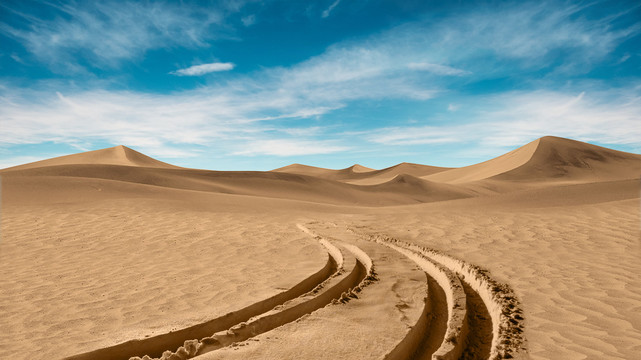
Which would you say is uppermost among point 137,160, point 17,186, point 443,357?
point 137,160

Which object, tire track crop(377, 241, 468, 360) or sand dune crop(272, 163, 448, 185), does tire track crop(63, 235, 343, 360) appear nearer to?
tire track crop(377, 241, 468, 360)

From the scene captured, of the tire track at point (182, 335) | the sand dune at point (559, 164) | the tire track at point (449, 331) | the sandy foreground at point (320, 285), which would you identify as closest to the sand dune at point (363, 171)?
the sand dune at point (559, 164)

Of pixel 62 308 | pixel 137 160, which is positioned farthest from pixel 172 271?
pixel 137 160

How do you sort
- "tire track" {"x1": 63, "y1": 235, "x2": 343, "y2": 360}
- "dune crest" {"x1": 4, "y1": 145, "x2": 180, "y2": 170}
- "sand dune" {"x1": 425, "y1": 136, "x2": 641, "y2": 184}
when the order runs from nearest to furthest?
"tire track" {"x1": 63, "y1": 235, "x2": 343, "y2": 360}, "sand dune" {"x1": 425, "y1": 136, "x2": 641, "y2": 184}, "dune crest" {"x1": 4, "y1": 145, "x2": 180, "y2": 170}

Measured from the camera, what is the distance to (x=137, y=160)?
58.4 metres

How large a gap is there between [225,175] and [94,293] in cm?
3220

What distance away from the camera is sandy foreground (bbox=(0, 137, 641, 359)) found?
296 cm

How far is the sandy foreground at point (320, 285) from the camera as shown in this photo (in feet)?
9.73

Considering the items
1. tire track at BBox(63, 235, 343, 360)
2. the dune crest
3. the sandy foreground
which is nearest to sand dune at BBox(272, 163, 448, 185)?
the dune crest

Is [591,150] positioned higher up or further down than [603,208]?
higher up

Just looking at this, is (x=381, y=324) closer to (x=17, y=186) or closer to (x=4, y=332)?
(x=4, y=332)

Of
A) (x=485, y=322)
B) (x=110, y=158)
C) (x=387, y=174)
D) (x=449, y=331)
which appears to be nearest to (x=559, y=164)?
(x=387, y=174)

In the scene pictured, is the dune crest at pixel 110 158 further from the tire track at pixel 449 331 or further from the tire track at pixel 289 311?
the tire track at pixel 449 331

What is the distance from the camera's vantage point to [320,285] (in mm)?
4387
